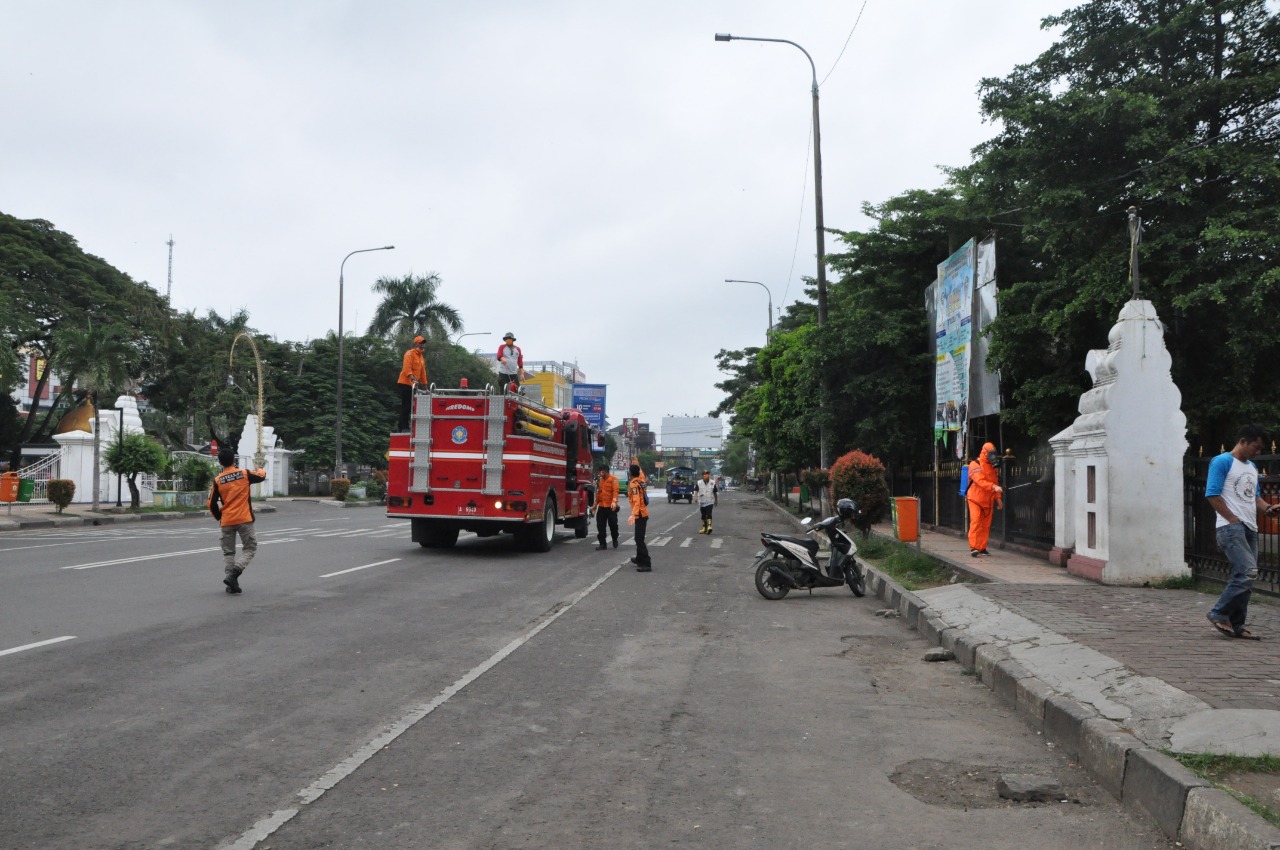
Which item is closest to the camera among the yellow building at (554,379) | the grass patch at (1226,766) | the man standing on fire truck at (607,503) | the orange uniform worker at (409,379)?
the grass patch at (1226,766)

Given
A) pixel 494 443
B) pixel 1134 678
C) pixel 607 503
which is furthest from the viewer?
pixel 607 503

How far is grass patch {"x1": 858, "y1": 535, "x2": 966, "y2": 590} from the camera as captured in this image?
13.0 meters

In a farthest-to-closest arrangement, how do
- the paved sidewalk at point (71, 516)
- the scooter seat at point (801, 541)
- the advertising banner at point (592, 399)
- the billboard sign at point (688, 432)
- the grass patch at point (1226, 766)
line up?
the billboard sign at point (688, 432), the advertising banner at point (592, 399), the paved sidewalk at point (71, 516), the scooter seat at point (801, 541), the grass patch at point (1226, 766)

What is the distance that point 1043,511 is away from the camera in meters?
15.1

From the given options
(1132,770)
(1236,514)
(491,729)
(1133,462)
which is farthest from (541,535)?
(1132,770)

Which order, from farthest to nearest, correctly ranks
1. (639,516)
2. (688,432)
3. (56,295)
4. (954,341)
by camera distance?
1. (688,432)
2. (56,295)
3. (954,341)
4. (639,516)

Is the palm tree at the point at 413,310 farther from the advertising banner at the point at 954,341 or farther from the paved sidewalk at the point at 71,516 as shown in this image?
the advertising banner at the point at 954,341

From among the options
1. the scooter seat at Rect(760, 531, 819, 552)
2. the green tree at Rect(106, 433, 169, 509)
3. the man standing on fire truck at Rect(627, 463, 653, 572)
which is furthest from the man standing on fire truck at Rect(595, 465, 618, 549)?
the green tree at Rect(106, 433, 169, 509)

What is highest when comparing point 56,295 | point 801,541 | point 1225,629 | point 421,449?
point 56,295

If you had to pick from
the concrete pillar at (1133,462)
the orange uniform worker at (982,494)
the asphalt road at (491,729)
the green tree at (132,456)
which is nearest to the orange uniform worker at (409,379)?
the asphalt road at (491,729)

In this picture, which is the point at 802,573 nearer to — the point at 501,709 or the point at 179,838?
the point at 501,709

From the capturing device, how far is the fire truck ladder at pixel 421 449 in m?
17.8

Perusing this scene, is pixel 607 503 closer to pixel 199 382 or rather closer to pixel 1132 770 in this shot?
pixel 1132 770

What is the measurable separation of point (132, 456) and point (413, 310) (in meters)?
30.2
